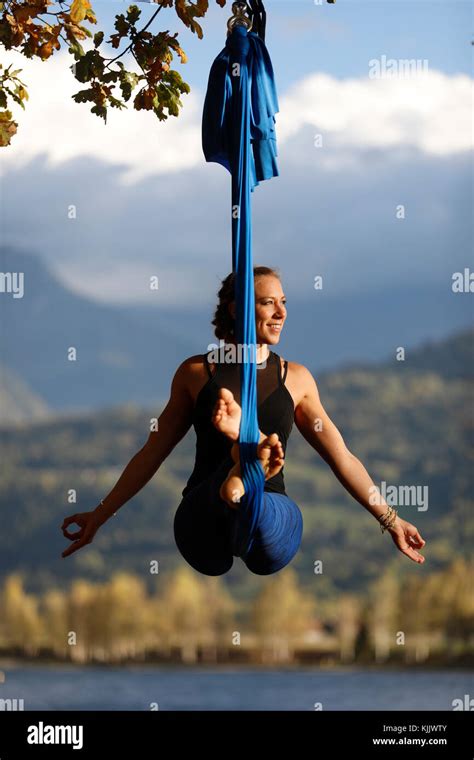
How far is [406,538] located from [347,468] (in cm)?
30

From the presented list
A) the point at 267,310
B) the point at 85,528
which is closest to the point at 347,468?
the point at 267,310

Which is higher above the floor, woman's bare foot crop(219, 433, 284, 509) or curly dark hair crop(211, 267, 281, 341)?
curly dark hair crop(211, 267, 281, 341)

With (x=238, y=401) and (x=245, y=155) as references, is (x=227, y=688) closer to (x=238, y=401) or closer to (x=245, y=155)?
(x=238, y=401)

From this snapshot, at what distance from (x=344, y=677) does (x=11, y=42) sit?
4332cm

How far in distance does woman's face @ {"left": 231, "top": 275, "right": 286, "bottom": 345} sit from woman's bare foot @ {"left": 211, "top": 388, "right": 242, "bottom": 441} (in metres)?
0.36

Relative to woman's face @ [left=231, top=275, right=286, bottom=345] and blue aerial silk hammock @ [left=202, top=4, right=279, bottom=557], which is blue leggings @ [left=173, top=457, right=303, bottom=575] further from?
woman's face @ [left=231, top=275, right=286, bottom=345]

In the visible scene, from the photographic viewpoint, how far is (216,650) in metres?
47.4

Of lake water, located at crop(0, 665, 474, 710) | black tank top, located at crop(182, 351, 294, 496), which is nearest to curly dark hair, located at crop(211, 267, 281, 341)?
black tank top, located at crop(182, 351, 294, 496)

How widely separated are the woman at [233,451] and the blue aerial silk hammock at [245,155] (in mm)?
33

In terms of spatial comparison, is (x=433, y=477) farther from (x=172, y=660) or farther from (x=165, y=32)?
(x=165, y=32)

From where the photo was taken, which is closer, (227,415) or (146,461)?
(227,415)

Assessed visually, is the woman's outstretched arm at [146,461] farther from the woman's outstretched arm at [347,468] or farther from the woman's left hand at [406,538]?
the woman's left hand at [406,538]

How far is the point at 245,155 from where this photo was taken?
3.96 metres

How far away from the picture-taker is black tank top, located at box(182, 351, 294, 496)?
4.08 metres
